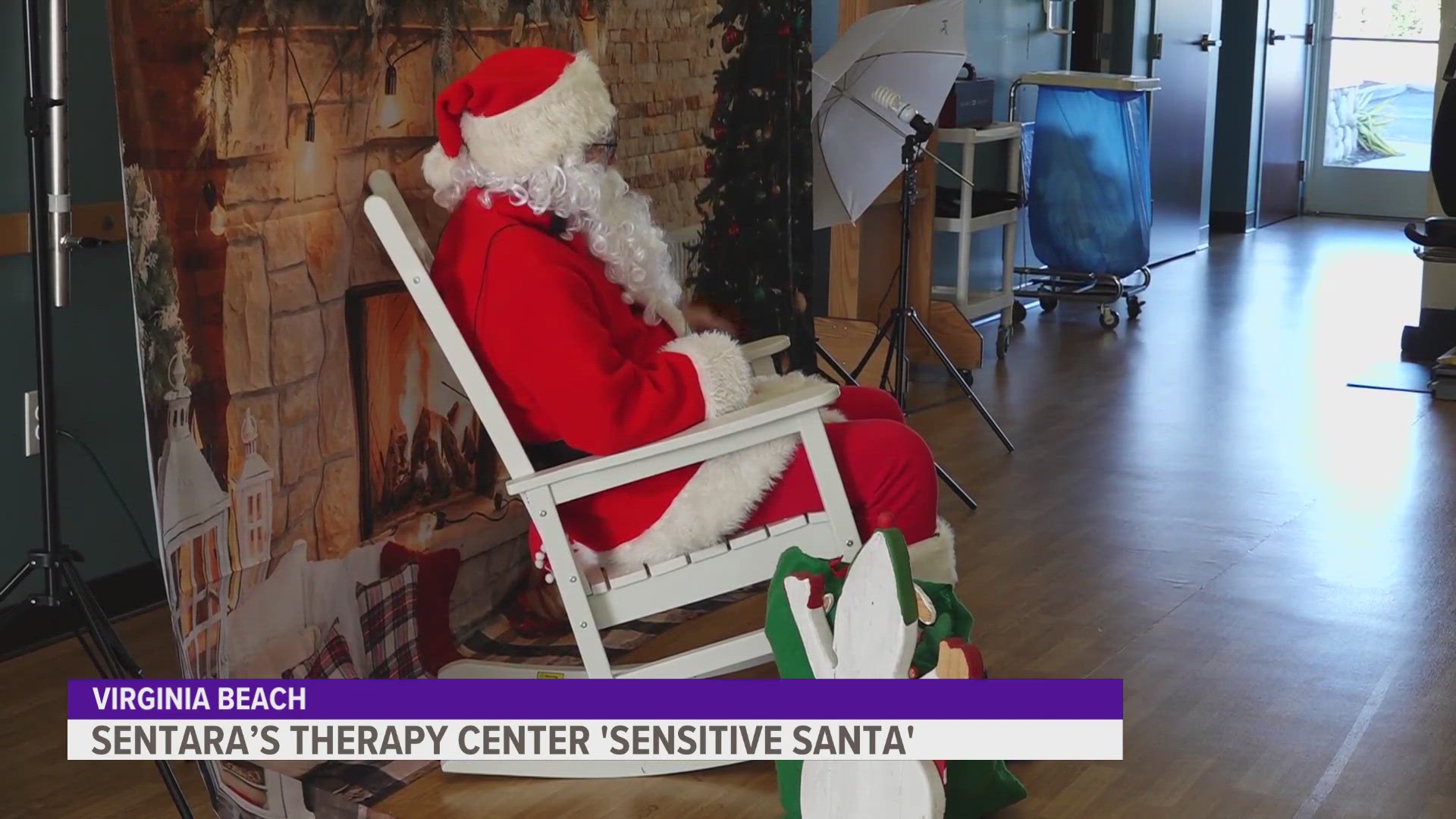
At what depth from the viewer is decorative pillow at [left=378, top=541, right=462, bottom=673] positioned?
268 cm

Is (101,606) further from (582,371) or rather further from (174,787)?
(582,371)

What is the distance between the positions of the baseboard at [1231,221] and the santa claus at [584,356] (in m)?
6.93

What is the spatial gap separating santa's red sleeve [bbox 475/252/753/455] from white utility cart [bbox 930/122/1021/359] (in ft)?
9.30

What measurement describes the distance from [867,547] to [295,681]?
0.84 meters

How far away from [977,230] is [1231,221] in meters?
3.90

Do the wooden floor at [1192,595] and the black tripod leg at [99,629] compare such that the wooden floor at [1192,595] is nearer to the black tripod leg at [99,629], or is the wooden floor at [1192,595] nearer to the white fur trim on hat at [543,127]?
the black tripod leg at [99,629]

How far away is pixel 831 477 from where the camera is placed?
2.26 meters

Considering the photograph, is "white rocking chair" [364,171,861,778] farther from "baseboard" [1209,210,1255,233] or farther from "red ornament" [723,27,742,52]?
"baseboard" [1209,210,1255,233]

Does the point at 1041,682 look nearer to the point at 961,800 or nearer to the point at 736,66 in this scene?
the point at 961,800

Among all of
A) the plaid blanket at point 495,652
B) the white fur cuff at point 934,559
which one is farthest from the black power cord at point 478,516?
the white fur cuff at point 934,559

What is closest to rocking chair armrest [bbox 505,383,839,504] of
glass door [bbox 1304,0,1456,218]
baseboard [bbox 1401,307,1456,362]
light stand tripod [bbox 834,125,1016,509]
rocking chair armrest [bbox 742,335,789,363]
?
rocking chair armrest [bbox 742,335,789,363]

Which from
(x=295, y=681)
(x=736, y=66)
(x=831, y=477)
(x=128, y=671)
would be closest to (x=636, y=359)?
(x=831, y=477)

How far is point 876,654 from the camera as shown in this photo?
77.6 inches

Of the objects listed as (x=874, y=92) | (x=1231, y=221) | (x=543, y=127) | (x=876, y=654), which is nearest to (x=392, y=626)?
(x=543, y=127)
